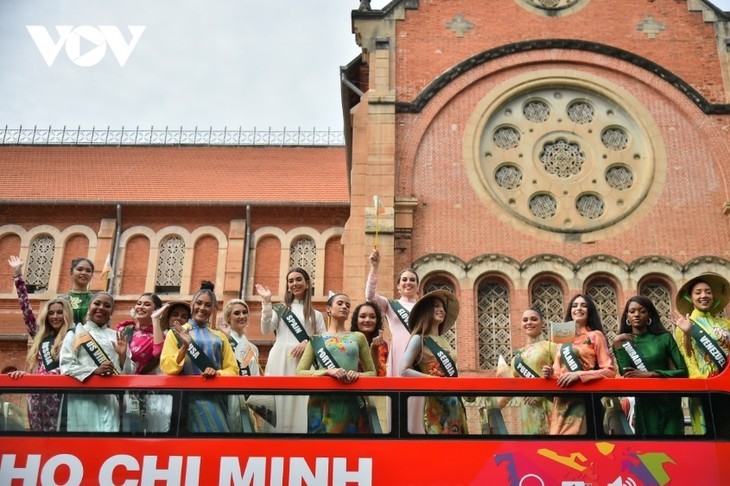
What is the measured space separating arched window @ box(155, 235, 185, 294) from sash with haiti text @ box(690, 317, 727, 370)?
18359mm

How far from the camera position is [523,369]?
24.5ft

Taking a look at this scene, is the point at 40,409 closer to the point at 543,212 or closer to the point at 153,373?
the point at 153,373

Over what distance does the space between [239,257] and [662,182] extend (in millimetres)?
12382

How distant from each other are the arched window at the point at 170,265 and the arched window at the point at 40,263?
339 centimetres

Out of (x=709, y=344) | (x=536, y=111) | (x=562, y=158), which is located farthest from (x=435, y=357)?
(x=536, y=111)

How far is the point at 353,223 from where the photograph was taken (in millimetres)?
16047

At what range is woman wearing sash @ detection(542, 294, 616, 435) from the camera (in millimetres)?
6766

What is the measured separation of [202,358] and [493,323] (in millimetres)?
9663

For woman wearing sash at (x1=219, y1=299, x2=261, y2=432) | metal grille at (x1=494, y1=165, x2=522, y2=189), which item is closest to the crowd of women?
woman wearing sash at (x1=219, y1=299, x2=261, y2=432)

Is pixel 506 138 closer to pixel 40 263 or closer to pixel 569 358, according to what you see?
pixel 569 358

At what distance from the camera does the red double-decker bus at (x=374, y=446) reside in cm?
659

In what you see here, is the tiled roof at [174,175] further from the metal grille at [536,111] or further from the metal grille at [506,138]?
the metal grille at [536,111]

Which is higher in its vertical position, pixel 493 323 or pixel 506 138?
pixel 506 138

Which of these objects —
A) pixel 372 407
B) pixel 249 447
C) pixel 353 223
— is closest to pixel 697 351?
pixel 372 407
